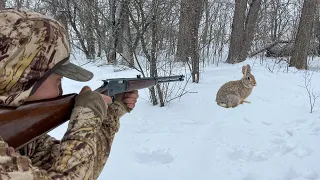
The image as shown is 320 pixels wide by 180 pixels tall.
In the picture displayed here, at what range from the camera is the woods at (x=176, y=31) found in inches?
221

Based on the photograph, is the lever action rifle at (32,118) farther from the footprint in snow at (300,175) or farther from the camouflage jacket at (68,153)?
the footprint in snow at (300,175)

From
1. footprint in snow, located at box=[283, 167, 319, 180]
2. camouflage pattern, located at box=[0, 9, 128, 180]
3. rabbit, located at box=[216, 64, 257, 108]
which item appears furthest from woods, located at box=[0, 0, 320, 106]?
footprint in snow, located at box=[283, 167, 319, 180]

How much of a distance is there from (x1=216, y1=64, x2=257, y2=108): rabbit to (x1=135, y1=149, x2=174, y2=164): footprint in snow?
2.24m

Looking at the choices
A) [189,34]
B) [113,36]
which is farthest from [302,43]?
[113,36]

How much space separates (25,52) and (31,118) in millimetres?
215

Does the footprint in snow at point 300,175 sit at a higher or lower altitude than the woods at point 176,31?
lower

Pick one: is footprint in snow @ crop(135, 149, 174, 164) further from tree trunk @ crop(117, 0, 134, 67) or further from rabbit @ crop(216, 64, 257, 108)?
rabbit @ crop(216, 64, 257, 108)

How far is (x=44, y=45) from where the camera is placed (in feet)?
3.69

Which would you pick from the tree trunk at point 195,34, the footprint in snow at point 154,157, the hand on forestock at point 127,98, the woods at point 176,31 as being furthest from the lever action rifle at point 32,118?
the tree trunk at point 195,34

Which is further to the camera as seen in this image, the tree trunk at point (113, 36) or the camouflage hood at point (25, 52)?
the tree trunk at point (113, 36)

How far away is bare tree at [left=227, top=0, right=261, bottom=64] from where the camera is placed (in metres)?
12.6

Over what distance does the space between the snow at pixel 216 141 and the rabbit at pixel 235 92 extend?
0.52 ft

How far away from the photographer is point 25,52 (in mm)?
1085

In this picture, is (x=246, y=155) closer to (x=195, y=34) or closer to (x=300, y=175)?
(x=300, y=175)
